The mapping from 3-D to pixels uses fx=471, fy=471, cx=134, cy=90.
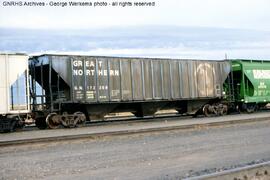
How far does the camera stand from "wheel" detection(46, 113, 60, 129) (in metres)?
20.6

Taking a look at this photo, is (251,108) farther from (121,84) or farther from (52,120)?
(52,120)

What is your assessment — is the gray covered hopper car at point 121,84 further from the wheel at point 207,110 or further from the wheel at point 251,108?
the wheel at point 251,108

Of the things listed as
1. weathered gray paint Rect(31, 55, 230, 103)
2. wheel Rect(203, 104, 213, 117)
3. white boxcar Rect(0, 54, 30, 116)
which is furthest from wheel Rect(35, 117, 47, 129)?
wheel Rect(203, 104, 213, 117)

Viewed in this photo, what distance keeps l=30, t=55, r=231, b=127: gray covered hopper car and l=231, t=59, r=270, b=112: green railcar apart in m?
1.50

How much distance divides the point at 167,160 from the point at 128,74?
44.4 feet

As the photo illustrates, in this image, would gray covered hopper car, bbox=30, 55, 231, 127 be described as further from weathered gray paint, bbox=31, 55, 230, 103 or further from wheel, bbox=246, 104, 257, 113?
wheel, bbox=246, 104, 257, 113

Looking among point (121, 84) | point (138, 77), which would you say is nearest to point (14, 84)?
point (121, 84)

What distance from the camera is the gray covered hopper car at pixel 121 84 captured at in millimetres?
21312

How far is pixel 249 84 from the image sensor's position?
94.2 feet

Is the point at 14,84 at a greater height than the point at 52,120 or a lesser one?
greater

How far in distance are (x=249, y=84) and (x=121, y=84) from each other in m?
9.47

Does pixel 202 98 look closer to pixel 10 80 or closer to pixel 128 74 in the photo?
pixel 128 74

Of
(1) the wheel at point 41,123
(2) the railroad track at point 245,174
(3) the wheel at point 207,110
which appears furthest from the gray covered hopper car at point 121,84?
(2) the railroad track at point 245,174

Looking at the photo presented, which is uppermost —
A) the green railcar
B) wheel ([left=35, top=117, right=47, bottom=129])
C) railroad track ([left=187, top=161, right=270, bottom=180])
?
the green railcar
